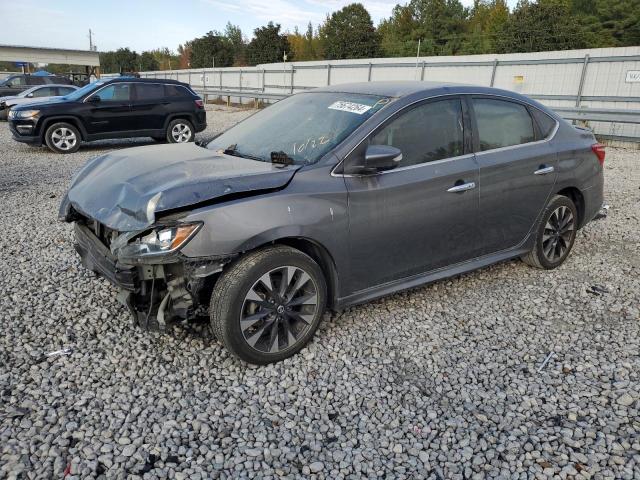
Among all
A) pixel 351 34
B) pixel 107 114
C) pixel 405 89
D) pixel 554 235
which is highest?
pixel 351 34

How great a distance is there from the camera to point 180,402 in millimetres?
2912

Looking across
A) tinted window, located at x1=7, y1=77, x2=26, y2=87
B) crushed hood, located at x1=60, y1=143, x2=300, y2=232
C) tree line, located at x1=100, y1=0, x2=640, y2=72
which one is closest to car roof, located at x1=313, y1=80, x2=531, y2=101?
crushed hood, located at x1=60, y1=143, x2=300, y2=232

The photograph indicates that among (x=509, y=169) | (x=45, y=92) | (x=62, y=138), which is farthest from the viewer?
(x=45, y=92)

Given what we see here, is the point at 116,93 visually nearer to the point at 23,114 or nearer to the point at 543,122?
the point at 23,114

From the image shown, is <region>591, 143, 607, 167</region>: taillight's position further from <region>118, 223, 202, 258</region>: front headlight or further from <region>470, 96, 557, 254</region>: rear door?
<region>118, 223, 202, 258</region>: front headlight

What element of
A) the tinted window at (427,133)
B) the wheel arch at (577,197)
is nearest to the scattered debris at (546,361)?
the tinted window at (427,133)

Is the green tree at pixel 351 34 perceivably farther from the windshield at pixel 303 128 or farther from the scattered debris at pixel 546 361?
the scattered debris at pixel 546 361

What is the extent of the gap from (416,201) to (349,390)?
1.43 m

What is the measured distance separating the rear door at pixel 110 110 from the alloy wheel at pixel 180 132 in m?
1.12

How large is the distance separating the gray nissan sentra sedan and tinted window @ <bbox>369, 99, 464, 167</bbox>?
11 millimetres

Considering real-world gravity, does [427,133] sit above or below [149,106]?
above

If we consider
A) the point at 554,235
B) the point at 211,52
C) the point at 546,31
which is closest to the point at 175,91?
the point at 554,235

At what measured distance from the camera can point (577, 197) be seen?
5.02m

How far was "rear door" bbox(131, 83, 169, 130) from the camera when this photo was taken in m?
12.4
